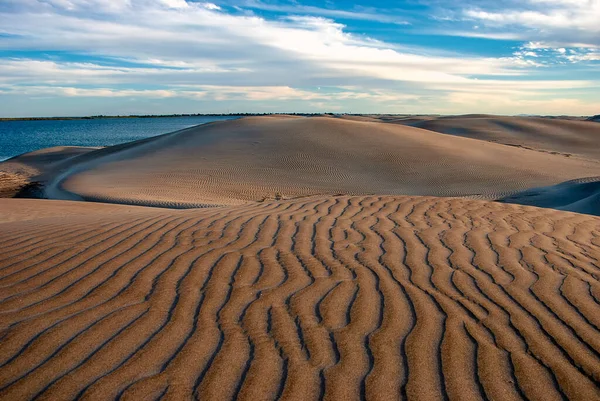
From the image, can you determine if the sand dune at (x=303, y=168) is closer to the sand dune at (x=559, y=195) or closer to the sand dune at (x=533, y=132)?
the sand dune at (x=559, y=195)

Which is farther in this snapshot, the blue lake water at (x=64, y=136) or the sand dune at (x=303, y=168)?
the blue lake water at (x=64, y=136)

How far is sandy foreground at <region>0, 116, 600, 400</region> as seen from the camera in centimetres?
273

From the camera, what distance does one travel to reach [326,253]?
477 cm

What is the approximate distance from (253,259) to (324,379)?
195 cm

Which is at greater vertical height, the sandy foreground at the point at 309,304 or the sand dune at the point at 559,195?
the sandy foreground at the point at 309,304

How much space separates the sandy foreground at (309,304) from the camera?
273 cm

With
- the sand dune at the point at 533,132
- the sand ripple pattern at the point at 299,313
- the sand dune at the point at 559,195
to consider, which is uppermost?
the sand dune at the point at 533,132

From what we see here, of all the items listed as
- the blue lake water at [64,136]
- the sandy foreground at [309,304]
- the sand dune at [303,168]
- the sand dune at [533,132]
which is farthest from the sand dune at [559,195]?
the blue lake water at [64,136]

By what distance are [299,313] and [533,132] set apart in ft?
149

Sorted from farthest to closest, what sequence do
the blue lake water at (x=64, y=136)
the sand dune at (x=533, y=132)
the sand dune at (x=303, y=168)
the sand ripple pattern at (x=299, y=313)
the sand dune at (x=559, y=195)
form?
the blue lake water at (x=64, y=136) < the sand dune at (x=533, y=132) < the sand dune at (x=303, y=168) < the sand dune at (x=559, y=195) < the sand ripple pattern at (x=299, y=313)

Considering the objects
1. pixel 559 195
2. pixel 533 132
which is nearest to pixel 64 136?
pixel 533 132

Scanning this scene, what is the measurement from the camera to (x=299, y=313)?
3.47 meters

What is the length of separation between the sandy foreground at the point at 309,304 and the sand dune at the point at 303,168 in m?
8.53

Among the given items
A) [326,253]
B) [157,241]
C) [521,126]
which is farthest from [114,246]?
[521,126]
